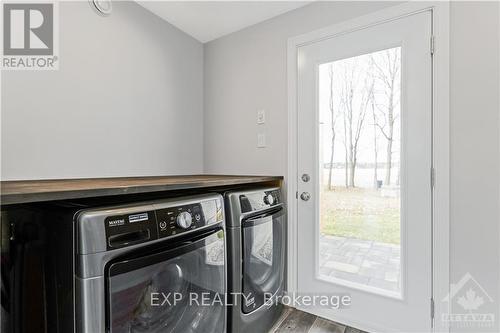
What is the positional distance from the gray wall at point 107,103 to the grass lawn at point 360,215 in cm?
125

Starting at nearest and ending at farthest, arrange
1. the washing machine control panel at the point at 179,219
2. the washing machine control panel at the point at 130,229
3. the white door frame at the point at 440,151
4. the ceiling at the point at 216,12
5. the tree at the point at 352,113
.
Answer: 1. the washing machine control panel at the point at 130,229
2. the washing machine control panel at the point at 179,219
3. the white door frame at the point at 440,151
4. the tree at the point at 352,113
5. the ceiling at the point at 216,12

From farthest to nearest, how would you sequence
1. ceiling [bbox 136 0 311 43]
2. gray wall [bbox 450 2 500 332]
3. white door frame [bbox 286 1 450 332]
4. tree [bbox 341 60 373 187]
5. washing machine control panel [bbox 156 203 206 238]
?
ceiling [bbox 136 0 311 43]
tree [bbox 341 60 373 187]
white door frame [bbox 286 1 450 332]
gray wall [bbox 450 2 500 332]
washing machine control panel [bbox 156 203 206 238]

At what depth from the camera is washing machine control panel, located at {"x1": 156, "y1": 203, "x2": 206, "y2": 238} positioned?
921 mm

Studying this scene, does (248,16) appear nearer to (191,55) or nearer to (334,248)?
(191,55)

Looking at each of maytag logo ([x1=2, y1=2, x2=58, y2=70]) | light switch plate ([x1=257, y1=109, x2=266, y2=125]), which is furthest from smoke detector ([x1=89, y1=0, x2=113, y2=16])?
light switch plate ([x1=257, y1=109, x2=266, y2=125])

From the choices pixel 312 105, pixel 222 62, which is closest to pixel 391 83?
pixel 312 105

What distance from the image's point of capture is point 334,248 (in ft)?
5.63

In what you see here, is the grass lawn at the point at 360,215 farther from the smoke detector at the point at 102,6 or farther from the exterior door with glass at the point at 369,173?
the smoke detector at the point at 102,6

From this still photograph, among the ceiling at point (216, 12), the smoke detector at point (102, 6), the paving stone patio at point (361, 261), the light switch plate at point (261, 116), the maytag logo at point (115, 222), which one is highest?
the ceiling at point (216, 12)

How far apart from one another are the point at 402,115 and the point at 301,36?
0.91 m

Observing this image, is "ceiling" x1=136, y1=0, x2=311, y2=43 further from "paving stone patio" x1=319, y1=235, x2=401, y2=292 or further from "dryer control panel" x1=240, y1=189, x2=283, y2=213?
"paving stone patio" x1=319, y1=235, x2=401, y2=292

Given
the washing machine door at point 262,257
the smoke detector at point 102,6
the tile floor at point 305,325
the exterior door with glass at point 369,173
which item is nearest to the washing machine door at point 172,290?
the washing machine door at point 262,257

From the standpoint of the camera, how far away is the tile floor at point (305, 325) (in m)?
1.60

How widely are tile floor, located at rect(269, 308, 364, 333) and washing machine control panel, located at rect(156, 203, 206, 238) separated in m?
1.08
